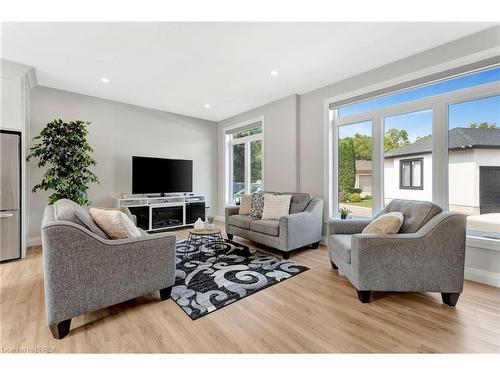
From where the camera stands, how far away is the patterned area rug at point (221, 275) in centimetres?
196

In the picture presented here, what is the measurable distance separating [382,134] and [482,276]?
1.93 metres

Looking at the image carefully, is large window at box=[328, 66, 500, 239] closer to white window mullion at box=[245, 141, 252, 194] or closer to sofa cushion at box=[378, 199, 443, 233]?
sofa cushion at box=[378, 199, 443, 233]

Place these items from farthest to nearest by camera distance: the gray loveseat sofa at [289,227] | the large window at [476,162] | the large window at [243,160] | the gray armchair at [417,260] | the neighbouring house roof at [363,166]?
the large window at [243,160]
the neighbouring house roof at [363,166]
the gray loveseat sofa at [289,227]
the large window at [476,162]
the gray armchair at [417,260]

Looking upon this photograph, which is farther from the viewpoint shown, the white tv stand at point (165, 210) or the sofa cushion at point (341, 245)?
the white tv stand at point (165, 210)

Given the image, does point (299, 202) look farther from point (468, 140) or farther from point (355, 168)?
point (468, 140)

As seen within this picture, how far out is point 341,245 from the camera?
227 centimetres

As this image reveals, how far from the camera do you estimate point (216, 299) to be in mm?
1980

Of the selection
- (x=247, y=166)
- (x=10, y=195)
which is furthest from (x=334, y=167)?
(x=10, y=195)

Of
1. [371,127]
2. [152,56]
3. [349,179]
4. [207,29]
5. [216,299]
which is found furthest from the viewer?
[349,179]

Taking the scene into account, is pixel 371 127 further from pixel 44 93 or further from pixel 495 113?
pixel 44 93

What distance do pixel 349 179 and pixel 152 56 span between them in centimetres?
323

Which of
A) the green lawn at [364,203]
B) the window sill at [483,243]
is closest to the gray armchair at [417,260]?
the window sill at [483,243]

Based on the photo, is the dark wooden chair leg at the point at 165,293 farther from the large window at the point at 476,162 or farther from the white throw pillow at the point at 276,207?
the large window at the point at 476,162
